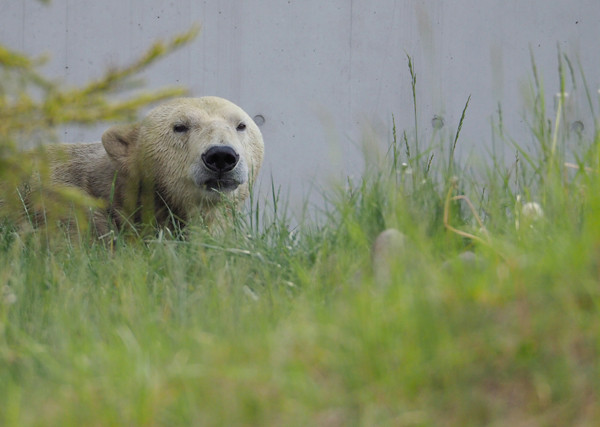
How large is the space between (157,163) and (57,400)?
3217 millimetres

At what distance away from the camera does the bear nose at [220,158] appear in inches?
175

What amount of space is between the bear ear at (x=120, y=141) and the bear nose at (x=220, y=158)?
703mm

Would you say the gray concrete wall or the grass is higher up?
the gray concrete wall

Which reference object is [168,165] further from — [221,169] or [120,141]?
[221,169]

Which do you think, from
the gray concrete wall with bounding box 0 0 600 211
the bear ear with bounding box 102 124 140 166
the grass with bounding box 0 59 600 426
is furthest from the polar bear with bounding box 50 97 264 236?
the gray concrete wall with bounding box 0 0 600 211

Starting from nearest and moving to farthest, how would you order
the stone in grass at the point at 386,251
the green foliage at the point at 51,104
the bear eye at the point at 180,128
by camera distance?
the stone in grass at the point at 386,251 < the green foliage at the point at 51,104 < the bear eye at the point at 180,128

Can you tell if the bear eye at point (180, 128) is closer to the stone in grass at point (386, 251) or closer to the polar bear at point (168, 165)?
the polar bear at point (168, 165)

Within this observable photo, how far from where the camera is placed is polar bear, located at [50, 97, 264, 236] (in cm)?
452

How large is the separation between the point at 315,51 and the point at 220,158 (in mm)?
3276

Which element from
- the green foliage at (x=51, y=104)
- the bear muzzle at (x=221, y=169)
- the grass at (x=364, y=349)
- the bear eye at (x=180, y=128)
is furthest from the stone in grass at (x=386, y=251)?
the bear eye at (x=180, y=128)

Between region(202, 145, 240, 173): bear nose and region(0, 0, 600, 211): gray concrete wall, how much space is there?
8.96 ft

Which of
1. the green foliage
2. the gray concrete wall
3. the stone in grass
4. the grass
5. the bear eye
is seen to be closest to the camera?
the grass

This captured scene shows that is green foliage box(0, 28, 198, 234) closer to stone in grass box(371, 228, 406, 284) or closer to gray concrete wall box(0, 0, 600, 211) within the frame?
stone in grass box(371, 228, 406, 284)

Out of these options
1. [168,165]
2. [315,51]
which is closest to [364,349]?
[168,165]
